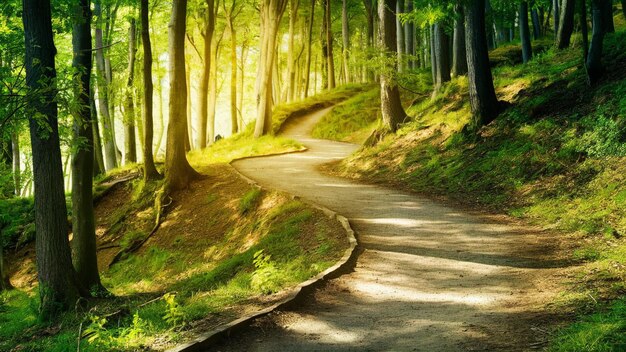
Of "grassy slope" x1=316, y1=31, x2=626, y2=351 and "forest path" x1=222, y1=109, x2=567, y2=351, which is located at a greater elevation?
"grassy slope" x1=316, y1=31, x2=626, y2=351

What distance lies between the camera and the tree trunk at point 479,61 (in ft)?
46.3

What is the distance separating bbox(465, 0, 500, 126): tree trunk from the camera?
46.3 feet

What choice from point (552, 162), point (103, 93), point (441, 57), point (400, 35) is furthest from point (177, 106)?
point (400, 35)

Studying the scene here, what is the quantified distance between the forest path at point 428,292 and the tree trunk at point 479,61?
13.1 ft

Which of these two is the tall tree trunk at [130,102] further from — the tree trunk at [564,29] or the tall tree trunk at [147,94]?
the tree trunk at [564,29]

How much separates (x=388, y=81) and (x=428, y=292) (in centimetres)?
1213

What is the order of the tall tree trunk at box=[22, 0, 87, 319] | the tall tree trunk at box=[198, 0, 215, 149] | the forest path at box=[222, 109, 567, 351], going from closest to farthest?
1. the forest path at box=[222, 109, 567, 351]
2. the tall tree trunk at box=[22, 0, 87, 319]
3. the tall tree trunk at box=[198, 0, 215, 149]

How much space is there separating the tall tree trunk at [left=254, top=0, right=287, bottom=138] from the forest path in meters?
13.9

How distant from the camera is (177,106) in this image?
1675 centimetres

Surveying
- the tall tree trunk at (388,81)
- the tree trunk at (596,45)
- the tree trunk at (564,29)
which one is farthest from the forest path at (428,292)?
the tree trunk at (564,29)

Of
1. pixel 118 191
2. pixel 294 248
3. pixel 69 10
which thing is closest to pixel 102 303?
pixel 294 248

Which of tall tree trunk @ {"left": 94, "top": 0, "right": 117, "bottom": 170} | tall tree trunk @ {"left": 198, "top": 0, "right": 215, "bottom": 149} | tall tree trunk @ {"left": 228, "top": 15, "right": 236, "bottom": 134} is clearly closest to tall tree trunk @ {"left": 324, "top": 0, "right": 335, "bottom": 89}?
tall tree trunk @ {"left": 228, "top": 15, "right": 236, "bottom": 134}

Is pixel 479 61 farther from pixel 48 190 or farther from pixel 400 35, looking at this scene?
pixel 48 190

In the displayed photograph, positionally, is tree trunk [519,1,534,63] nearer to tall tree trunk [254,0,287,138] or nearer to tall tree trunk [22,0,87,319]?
tall tree trunk [254,0,287,138]
